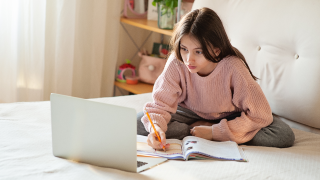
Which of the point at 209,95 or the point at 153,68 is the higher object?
the point at 209,95

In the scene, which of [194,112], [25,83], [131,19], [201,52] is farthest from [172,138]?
[131,19]

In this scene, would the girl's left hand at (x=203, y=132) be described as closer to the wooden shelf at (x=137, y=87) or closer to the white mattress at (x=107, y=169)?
the white mattress at (x=107, y=169)

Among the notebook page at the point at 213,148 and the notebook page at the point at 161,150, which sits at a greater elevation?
the notebook page at the point at 213,148

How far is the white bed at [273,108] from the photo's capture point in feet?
2.80

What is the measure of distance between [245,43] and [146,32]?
104 centimetres

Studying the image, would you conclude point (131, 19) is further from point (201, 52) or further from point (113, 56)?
point (201, 52)

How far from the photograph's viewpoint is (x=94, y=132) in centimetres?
85

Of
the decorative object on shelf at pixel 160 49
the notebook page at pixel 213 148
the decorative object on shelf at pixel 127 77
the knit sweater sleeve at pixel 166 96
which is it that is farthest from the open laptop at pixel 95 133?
the decorative object on shelf at pixel 160 49

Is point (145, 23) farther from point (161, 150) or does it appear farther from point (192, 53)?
point (161, 150)

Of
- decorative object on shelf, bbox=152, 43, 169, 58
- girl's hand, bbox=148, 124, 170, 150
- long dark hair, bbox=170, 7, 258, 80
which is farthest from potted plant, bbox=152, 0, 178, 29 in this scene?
girl's hand, bbox=148, 124, 170, 150

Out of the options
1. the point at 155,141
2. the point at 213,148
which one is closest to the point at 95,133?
the point at 155,141

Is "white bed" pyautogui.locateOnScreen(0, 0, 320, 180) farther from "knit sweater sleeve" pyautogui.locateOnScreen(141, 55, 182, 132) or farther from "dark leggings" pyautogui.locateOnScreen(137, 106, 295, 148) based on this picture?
"knit sweater sleeve" pyautogui.locateOnScreen(141, 55, 182, 132)

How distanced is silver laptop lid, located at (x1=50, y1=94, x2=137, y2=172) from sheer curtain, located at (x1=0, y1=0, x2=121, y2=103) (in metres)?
0.95

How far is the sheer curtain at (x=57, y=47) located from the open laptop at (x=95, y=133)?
952mm
